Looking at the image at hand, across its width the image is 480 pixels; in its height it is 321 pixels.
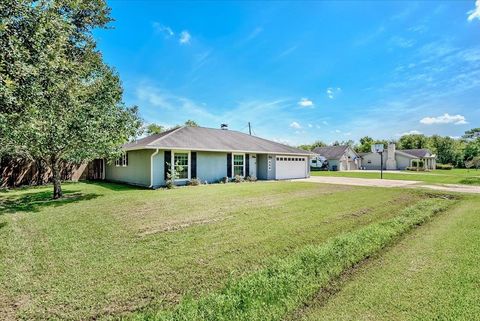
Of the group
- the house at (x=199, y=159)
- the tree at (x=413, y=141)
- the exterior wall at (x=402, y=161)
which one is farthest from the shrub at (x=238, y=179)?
the tree at (x=413, y=141)

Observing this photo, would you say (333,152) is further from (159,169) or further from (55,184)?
(55,184)

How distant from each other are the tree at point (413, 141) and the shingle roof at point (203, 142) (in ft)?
179

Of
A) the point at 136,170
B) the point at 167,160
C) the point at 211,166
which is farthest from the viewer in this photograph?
the point at 211,166

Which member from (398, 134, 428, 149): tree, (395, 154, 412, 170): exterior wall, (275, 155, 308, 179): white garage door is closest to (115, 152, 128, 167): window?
(275, 155, 308, 179): white garage door

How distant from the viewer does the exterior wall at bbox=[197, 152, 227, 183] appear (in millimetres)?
16938

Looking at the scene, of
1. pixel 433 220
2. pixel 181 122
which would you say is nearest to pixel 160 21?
pixel 433 220

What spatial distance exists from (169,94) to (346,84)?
16.1 meters

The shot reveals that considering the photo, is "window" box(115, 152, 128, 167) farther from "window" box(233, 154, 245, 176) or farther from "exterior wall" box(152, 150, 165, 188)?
"window" box(233, 154, 245, 176)

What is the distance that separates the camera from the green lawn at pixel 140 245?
3436 mm

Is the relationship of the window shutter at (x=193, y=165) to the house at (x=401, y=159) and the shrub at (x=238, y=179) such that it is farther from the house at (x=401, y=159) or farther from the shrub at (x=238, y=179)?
the house at (x=401, y=159)

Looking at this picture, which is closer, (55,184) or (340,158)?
(55,184)

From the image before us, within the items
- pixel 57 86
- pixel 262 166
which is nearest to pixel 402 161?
pixel 262 166

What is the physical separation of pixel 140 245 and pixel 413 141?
247ft

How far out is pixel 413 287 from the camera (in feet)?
12.4
